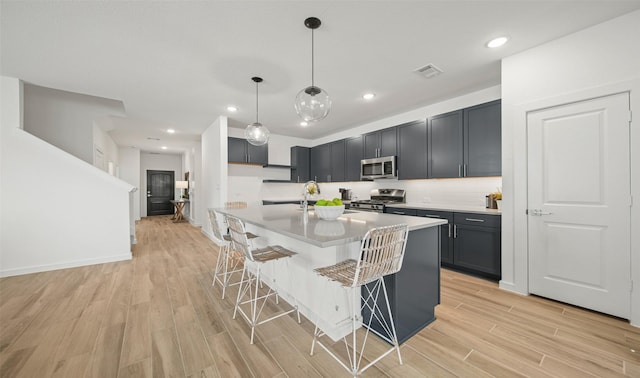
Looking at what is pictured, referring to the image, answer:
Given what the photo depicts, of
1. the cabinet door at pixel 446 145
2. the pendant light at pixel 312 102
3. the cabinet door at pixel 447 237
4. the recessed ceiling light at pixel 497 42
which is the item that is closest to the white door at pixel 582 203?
the recessed ceiling light at pixel 497 42

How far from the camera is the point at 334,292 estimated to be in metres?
1.83

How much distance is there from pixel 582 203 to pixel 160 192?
39.9ft

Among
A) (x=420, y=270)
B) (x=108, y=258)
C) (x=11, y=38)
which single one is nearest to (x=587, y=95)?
(x=420, y=270)

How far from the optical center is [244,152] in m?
5.44

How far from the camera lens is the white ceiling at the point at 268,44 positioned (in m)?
1.94

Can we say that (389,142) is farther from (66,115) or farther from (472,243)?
(66,115)

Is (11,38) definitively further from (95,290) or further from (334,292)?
(334,292)

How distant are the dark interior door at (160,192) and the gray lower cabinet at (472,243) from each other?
34.7 feet

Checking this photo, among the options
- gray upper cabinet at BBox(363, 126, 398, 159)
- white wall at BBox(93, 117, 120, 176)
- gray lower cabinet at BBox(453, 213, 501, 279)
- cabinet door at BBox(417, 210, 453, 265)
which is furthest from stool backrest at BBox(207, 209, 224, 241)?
white wall at BBox(93, 117, 120, 176)

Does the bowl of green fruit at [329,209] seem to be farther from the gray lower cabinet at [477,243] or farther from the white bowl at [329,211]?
the gray lower cabinet at [477,243]

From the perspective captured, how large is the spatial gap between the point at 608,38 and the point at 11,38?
5.48 metres

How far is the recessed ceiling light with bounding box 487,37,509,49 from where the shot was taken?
2340 mm

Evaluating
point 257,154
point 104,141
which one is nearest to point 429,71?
point 257,154

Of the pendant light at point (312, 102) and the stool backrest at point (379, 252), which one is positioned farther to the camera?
the pendant light at point (312, 102)
